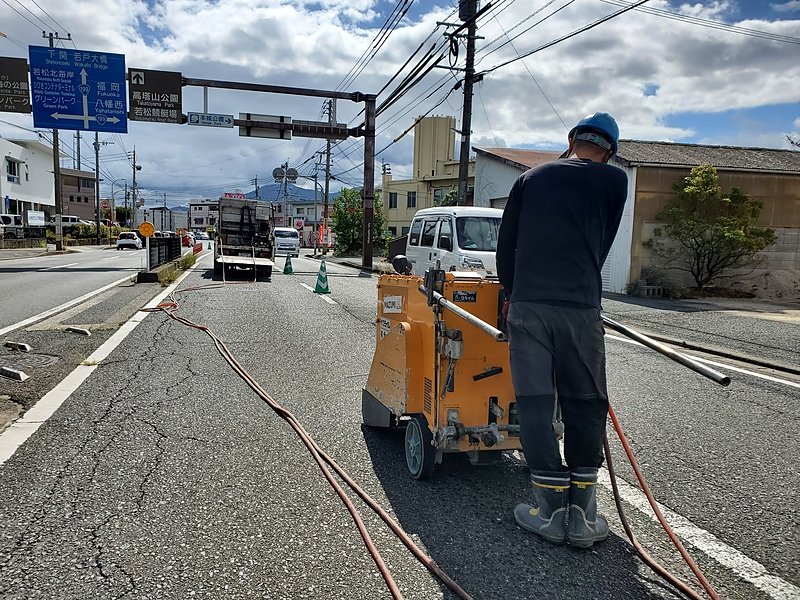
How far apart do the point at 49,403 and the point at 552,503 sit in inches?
173

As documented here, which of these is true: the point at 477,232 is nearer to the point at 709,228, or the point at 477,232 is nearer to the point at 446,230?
the point at 446,230

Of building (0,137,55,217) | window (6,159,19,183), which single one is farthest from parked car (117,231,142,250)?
window (6,159,19,183)

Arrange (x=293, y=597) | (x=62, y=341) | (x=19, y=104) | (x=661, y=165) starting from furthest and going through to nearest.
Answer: (x=19, y=104), (x=661, y=165), (x=62, y=341), (x=293, y=597)

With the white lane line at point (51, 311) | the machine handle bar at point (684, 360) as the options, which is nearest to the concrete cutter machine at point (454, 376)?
the machine handle bar at point (684, 360)

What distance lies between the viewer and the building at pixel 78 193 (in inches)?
3295

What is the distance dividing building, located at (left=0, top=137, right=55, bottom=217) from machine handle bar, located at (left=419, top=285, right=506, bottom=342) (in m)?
57.4

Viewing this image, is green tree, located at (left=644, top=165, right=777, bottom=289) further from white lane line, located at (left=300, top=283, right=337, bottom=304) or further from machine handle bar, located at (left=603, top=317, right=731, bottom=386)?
machine handle bar, located at (left=603, top=317, right=731, bottom=386)

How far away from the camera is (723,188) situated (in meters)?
18.1

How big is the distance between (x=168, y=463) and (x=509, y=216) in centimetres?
274

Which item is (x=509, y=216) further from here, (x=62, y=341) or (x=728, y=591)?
(x=62, y=341)

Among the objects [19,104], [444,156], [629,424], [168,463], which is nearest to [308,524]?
[168,463]

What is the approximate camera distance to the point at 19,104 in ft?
73.4

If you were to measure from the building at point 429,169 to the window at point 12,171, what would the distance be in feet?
110

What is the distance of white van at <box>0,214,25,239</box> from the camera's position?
137ft
